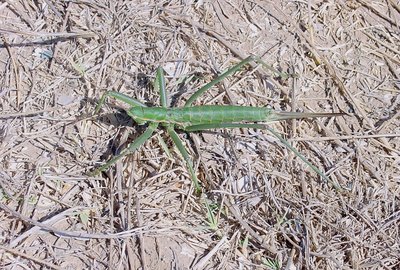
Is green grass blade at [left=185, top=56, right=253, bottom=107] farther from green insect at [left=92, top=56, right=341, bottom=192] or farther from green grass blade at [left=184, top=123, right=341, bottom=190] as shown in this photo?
green grass blade at [left=184, top=123, right=341, bottom=190]

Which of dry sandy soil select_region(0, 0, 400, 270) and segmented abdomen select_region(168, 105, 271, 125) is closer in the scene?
dry sandy soil select_region(0, 0, 400, 270)

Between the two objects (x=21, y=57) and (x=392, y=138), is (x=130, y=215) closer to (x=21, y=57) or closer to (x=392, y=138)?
(x=21, y=57)

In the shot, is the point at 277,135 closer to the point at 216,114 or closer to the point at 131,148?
the point at 216,114

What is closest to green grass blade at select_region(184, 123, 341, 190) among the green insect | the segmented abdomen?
the green insect

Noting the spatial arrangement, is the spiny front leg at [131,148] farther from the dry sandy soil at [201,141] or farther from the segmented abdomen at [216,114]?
the segmented abdomen at [216,114]

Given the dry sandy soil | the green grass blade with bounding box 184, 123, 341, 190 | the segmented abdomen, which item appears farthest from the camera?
the segmented abdomen

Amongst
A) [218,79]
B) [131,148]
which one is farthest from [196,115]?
[131,148]
